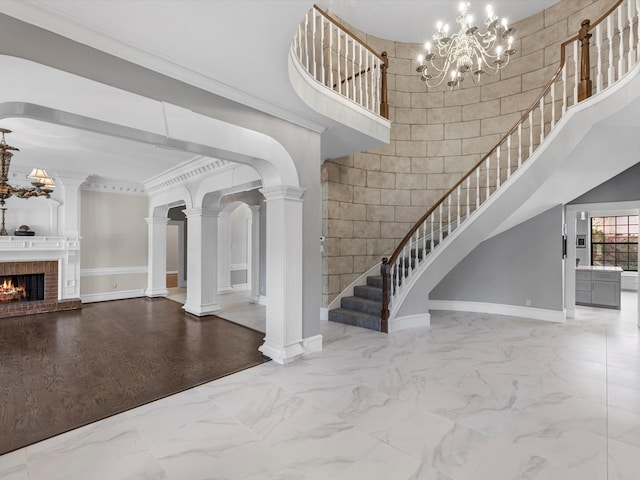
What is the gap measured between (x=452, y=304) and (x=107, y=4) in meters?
6.51

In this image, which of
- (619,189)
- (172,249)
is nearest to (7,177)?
(172,249)

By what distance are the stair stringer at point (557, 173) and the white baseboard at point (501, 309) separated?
1374 millimetres

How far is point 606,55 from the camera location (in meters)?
4.95

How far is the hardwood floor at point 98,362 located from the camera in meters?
2.57

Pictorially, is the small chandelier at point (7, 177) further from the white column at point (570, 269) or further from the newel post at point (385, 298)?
the white column at point (570, 269)

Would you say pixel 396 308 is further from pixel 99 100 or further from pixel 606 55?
pixel 606 55

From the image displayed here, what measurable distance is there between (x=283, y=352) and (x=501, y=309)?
14.6 feet

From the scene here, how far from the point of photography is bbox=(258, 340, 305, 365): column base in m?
3.62

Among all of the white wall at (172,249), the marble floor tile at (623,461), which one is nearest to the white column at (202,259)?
the white wall at (172,249)

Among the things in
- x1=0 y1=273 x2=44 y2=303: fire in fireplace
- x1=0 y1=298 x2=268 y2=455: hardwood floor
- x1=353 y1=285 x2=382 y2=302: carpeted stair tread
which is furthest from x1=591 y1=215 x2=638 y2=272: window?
x1=0 y1=273 x2=44 y2=303: fire in fireplace

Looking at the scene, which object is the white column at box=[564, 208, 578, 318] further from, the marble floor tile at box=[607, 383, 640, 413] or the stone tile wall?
the marble floor tile at box=[607, 383, 640, 413]

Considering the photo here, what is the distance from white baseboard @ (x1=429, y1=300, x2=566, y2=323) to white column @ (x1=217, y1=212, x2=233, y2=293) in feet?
17.5

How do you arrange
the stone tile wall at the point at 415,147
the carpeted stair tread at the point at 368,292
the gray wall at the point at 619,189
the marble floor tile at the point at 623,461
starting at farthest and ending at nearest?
the stone tile wall at the point at 415,147 → the carpeted stair tread at the point at 368,292 → the gray wall at the point at 619,189 → the marble floor tile at the point at 623,461

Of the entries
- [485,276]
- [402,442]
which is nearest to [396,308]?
[485,276]
